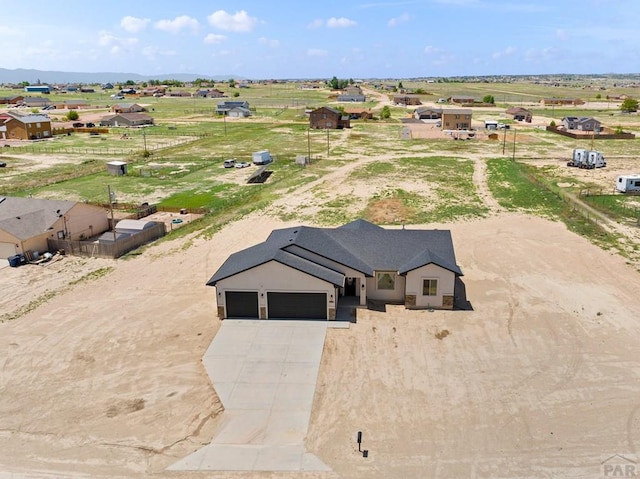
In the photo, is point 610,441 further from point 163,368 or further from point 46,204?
point 46,204

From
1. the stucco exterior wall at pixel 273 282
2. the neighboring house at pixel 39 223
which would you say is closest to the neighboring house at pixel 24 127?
the neighboring house at pixel 39 223

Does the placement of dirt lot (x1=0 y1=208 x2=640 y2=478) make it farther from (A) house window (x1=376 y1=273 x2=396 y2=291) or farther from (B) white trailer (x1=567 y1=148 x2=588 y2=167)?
(B) white trailer (x1=567 y1=148 x2=588 y2=167)

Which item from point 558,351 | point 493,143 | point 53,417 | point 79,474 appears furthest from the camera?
point 493,143

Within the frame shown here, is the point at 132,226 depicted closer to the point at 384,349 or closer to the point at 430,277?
the point at 430,277

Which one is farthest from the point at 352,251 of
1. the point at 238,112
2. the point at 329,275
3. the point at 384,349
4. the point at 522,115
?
the point at 238,112

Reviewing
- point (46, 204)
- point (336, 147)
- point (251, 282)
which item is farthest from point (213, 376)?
point (336, 147)

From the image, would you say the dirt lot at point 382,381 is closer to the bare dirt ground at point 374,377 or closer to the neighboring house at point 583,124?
the bare dirt ground at point 374,377
